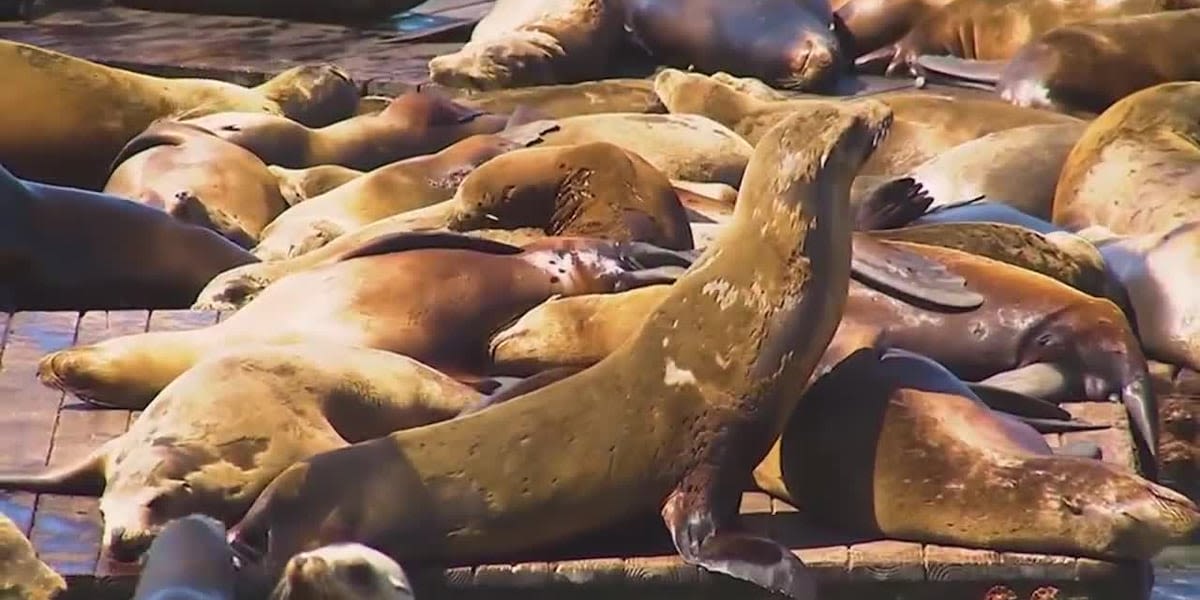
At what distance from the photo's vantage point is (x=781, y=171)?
4.79 meters

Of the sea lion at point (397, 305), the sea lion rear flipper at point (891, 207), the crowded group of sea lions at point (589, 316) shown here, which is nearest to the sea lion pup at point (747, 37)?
the crowded group of sea lions at point (589, 316)

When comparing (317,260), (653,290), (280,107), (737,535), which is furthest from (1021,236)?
(280,107)

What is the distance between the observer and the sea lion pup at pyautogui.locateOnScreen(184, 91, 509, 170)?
26.5 ft

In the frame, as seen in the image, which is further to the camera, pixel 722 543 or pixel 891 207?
pixel 891 207

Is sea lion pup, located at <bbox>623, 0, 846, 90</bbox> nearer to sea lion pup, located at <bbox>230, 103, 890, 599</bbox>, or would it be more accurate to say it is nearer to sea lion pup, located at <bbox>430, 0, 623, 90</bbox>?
sea lion pup, located at <bbox>430, 0, 623, 90</bbox>

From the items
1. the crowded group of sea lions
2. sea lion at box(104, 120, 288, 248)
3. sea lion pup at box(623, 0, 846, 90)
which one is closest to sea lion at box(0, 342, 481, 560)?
the crowded group of sea lions

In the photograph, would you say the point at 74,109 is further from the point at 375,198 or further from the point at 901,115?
the point at 901,115

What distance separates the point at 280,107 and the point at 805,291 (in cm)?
466

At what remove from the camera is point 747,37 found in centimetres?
1009

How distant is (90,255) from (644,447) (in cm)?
237

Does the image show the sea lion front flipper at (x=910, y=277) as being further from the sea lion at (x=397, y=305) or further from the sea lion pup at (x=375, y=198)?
the sea lion pup at (x=375, y=198)

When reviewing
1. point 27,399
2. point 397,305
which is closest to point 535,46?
point 397,305

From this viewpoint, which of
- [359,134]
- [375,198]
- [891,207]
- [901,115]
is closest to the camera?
[891,207]

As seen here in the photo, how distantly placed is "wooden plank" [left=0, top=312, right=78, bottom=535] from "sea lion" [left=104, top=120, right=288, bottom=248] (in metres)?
0.99
